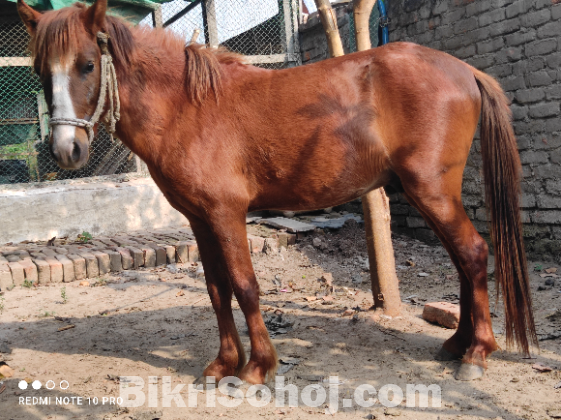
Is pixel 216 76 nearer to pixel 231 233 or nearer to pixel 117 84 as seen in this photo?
pixel 117 84

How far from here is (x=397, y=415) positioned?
2.66 metres

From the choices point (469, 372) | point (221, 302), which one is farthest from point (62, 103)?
point (469, 372)

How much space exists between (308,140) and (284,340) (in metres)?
1.64

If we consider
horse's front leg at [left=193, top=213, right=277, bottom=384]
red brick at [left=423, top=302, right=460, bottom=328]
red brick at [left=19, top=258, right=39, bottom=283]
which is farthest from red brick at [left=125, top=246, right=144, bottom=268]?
red brick at [left=423, top=302, right=460, bottom=328]

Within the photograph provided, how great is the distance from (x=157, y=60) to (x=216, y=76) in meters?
0.38

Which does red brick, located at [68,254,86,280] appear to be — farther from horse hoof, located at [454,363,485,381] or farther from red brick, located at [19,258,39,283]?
horse hoof, located at [454,363,485,381]

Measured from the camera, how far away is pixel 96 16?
9.08ft

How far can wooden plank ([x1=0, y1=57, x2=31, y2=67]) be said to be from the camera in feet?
22.0

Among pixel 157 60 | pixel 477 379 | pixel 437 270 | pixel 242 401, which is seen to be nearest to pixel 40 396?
pixel 242 401

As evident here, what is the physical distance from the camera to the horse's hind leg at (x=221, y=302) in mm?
3252

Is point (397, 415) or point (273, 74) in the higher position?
point (273, 74)

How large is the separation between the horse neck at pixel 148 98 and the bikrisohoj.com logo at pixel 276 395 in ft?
4.72

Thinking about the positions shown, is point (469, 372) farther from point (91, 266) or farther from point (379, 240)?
point (91, 266)

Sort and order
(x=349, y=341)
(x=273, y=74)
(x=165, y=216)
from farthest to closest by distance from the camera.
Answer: (x=165, y=216)
(x=349, y=341)
(x=273, y=74)
